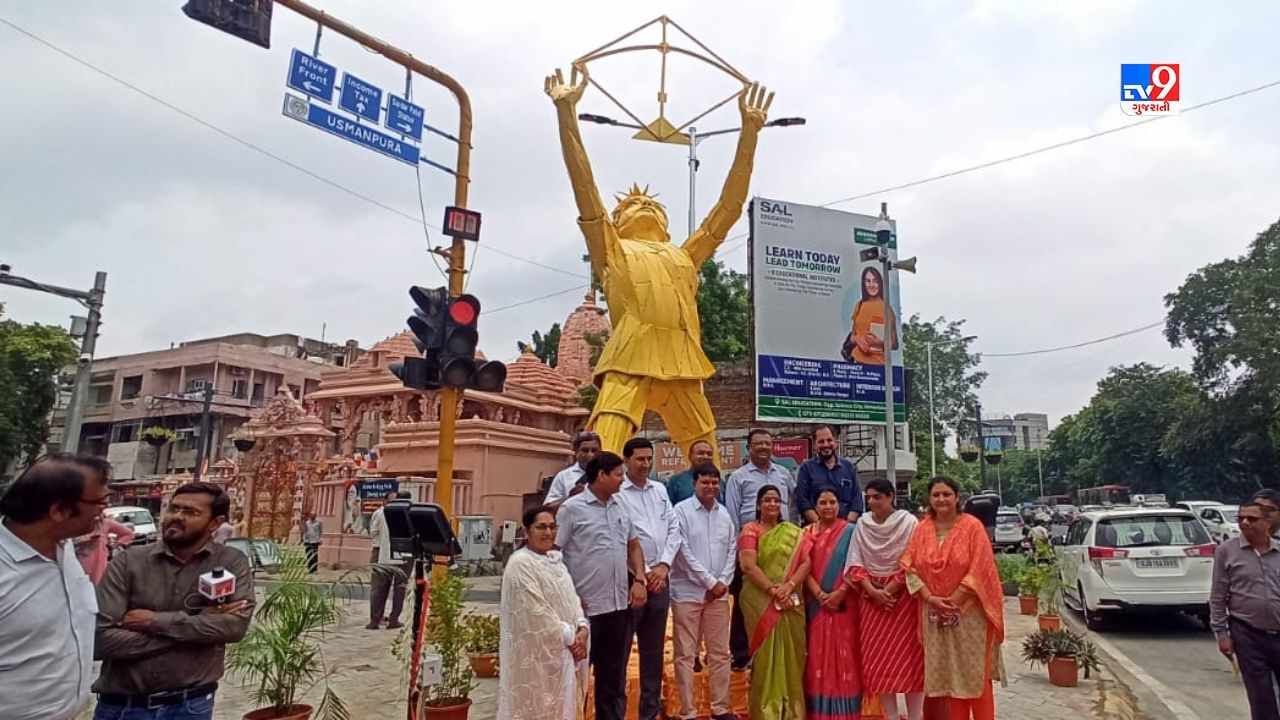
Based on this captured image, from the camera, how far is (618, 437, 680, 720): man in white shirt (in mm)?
4316

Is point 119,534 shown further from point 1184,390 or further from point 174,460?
point 1184,390

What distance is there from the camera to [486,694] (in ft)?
19.2

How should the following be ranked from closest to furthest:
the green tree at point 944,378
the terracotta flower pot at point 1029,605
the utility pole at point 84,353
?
the terracotta flower pot at point 1029,605, the utility pole at point 84,353, the green tree at point 944,378

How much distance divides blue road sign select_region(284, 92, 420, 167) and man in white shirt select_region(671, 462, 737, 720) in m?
3.73

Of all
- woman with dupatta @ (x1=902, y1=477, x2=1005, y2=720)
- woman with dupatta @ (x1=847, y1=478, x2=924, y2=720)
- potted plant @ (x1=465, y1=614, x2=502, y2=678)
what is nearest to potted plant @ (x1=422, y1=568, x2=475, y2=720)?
potted plant @ (x1=465, y1=614, x2=502, y2=678)

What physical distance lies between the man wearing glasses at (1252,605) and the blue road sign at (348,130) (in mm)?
6147

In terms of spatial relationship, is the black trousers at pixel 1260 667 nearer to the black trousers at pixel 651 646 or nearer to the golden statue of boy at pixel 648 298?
the black trousers at pixel 651 646

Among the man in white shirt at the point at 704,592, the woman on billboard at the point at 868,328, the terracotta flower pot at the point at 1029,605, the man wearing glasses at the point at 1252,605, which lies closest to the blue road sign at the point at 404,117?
the man in white shirt at the point at 704,592

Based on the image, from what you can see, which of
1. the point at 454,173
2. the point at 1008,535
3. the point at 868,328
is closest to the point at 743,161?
the point at 454,173

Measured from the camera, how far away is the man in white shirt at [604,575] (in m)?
4.13

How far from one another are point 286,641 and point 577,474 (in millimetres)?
1961

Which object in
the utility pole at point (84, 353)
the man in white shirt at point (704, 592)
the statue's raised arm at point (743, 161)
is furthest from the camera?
the utility pole at point (84, 353)

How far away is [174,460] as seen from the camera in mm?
35219

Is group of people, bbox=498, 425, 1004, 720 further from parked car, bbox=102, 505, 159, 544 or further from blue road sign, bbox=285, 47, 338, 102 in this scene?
parked car, bbox=102, 505, 159, 544
